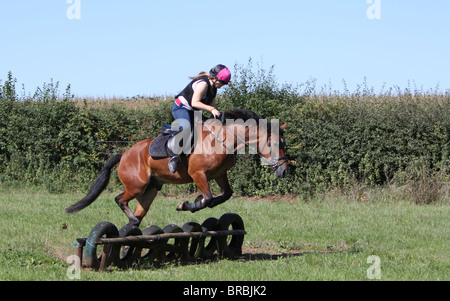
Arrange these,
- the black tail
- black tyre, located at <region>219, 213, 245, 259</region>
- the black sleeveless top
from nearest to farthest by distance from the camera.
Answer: the black sleeveless top, black tyre, located at <region>219, 213, 245, 259</region>, the black tail

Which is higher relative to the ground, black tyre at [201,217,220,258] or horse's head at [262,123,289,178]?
horse's head at [262,123,289,178]

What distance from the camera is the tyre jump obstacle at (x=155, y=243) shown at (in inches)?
294

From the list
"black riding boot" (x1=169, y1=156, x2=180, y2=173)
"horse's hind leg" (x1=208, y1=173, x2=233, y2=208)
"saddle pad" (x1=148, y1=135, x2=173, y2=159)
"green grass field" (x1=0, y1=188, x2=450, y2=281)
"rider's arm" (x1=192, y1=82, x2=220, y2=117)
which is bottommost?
"green grass field" (x1=0, y1=188, x2=450, y2=281)

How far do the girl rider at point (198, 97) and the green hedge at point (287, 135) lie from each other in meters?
8.42

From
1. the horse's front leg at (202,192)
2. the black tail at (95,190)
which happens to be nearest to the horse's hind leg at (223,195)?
the horse's front leg at (202,192)

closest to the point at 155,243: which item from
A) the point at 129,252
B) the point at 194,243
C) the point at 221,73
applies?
the point at 129,252

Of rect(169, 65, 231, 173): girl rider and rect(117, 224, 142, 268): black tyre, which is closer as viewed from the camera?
rect(117, 224, 142, 268): black tyre

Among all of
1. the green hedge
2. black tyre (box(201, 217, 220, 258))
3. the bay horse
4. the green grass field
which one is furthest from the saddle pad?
the green hedge

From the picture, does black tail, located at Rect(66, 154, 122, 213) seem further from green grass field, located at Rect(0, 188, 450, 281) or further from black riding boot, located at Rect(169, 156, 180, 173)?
black riding boot, located at Rect(169, 156, 180, 173)

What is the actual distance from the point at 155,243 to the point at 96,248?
3.46ft

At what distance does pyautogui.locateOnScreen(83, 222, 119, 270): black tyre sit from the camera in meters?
7.38

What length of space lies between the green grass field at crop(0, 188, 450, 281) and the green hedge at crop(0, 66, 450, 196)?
1.06 m

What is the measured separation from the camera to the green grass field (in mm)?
7238

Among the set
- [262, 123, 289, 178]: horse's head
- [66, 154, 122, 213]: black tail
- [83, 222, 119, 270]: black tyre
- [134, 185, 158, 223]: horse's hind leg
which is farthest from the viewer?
[134, 185, 158, 223]: horse's hind leg
